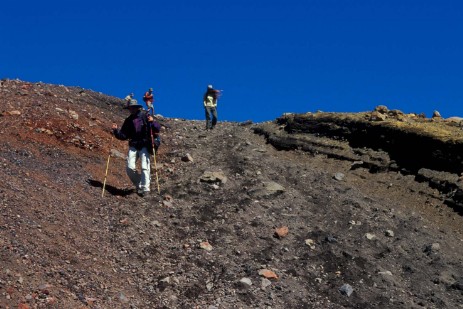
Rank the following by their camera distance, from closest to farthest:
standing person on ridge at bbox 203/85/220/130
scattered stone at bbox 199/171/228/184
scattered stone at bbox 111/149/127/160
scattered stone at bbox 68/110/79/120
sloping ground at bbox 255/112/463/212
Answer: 1. scattered stone at bbox 199/171/228/184
2. sloping ground at bbox 255/112/463/212
3. scattered stone at bbox 111/149/127/160
4. scattered stone at bbox 68/110/79/120
5. standing person on ridge at bbox 203/85/220/130

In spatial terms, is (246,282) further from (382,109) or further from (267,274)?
(382,109)

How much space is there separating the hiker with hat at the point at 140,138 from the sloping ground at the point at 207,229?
48cm

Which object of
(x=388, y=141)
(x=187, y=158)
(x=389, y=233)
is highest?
(x=388, y=141)

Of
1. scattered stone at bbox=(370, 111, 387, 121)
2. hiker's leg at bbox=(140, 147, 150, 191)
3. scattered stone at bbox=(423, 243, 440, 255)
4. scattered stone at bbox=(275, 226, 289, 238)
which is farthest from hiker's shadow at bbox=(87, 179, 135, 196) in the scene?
scattered stone at bbox=(370, 111, 387, 121)

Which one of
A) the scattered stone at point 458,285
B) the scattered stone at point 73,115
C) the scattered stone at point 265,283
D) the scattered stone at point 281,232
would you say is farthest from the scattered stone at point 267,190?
the scattered stone at point 73,115

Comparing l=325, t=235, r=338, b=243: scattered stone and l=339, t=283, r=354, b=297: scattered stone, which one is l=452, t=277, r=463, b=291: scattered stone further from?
l=325, t=235, r=338, b=243: scattered stone

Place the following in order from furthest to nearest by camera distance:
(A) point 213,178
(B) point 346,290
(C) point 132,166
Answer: (A) point 213,178 → (C) point 132,166 → (B) point 346,290

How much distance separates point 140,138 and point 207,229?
312cm

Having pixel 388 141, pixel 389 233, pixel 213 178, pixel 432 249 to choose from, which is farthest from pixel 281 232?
pixel 388 141

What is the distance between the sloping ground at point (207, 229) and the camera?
31.9 ft

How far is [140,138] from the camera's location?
1413 centimetres

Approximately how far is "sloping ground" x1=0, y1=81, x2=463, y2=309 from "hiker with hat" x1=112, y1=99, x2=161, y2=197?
0.48m

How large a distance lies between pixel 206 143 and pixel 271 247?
919 centimetres

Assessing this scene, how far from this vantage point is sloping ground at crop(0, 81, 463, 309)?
9.73 metres
